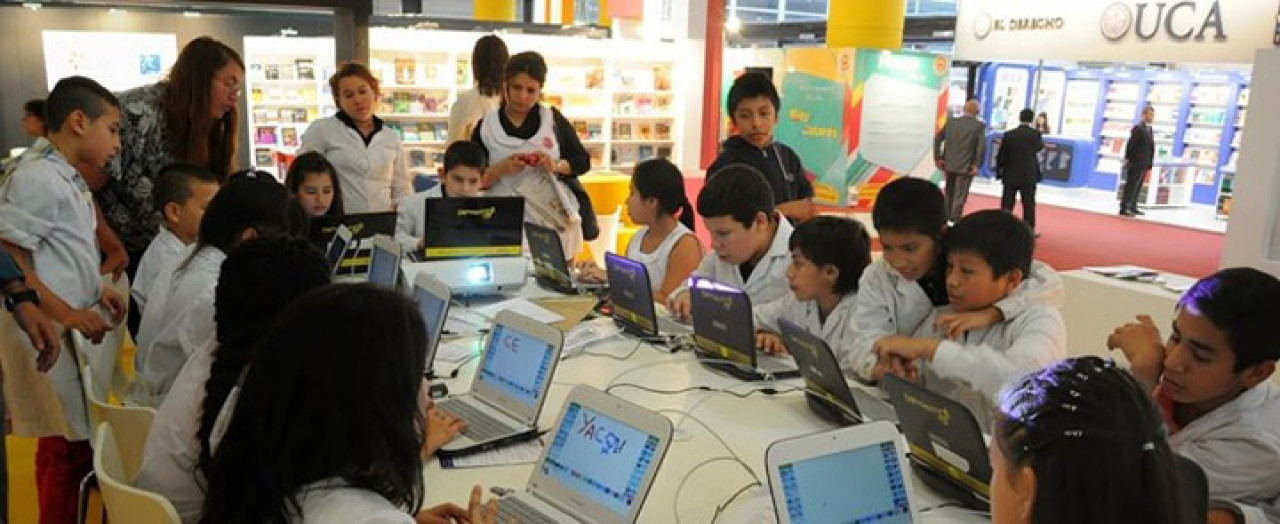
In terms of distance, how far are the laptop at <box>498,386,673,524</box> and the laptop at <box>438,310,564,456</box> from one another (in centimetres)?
33

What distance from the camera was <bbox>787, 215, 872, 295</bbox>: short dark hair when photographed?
2820 millimetres

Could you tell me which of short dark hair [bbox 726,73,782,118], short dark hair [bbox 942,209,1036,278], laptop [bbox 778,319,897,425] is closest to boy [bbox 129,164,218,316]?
laptop [bbox 778,319,897,425]

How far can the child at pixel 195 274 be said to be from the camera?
2.57m

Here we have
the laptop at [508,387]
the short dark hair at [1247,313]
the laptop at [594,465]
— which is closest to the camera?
the laptop at [594,465]

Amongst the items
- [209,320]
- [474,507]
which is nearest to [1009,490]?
[474,507]

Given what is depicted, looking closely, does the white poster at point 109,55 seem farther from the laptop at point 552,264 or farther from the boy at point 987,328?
the boy at point 987,328

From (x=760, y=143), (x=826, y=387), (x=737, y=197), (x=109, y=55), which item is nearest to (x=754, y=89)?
(x=760, y=143)

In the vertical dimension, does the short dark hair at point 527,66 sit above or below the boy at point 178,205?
above

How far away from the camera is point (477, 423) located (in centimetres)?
232

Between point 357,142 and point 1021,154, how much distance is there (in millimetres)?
8532

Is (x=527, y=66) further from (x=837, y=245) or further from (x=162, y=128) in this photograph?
(x=837, y=245)

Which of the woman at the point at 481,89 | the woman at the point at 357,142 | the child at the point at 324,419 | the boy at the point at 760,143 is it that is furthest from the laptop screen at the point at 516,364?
the woman at the point at 481,89

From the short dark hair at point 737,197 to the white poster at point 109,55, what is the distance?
212 inches

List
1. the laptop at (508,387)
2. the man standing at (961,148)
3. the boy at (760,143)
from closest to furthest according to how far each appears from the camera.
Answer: the laptop at (508,387) → the boy at (760,143) → the man standing at (961,148)
